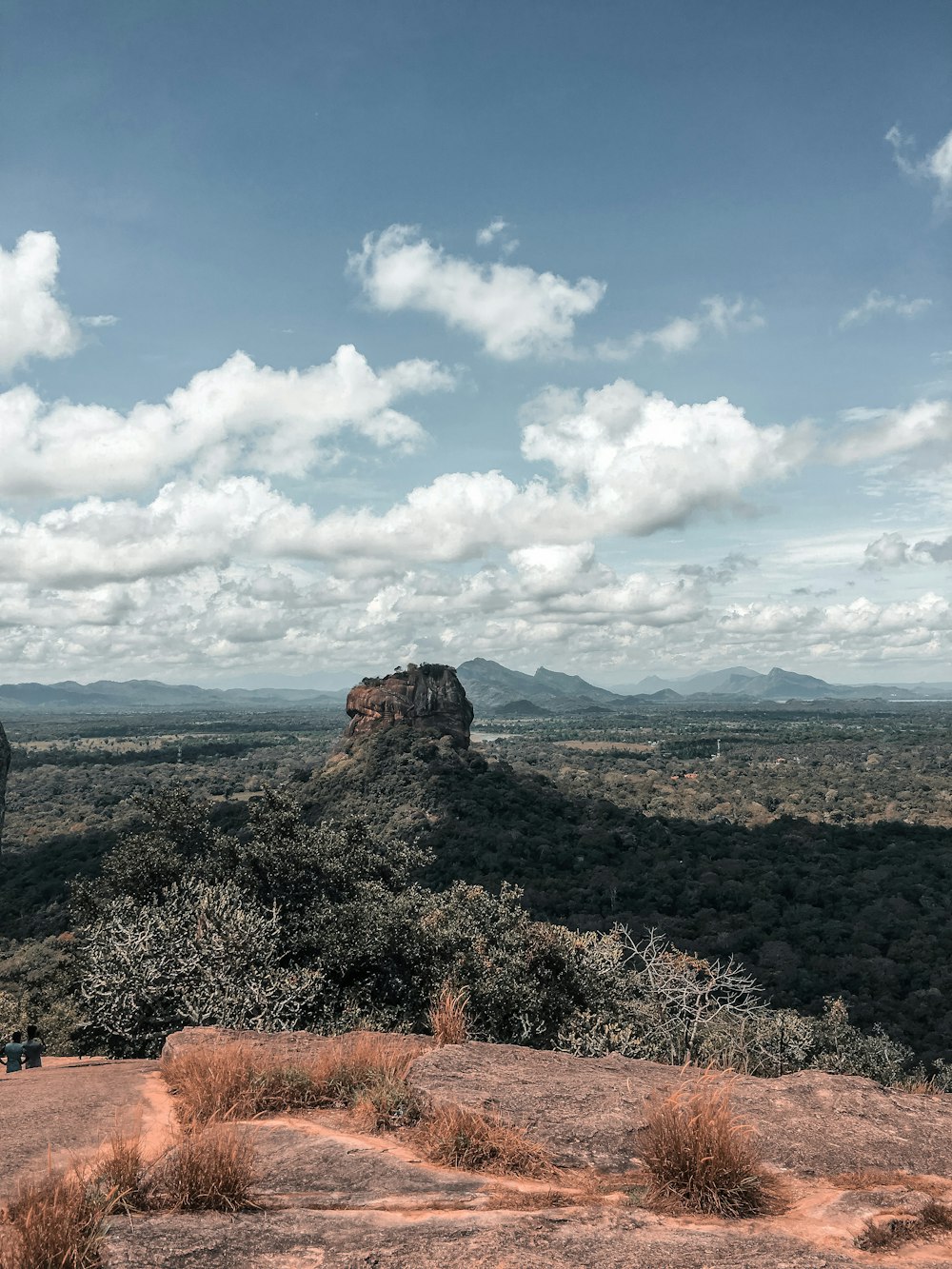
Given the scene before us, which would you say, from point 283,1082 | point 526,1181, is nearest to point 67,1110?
point 283,1082

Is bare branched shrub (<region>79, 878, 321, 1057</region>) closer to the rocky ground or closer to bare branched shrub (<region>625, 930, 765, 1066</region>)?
the rocky ground

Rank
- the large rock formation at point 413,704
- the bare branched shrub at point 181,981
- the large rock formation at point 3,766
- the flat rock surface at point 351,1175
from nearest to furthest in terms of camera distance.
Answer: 1. the flat rock surface at point 351,1175
2. the bare branched shrub at point 181,981
3. the large rock formation at point 3,766
4. the large rock formation at point 413,704

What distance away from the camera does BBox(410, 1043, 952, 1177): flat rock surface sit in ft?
22.8

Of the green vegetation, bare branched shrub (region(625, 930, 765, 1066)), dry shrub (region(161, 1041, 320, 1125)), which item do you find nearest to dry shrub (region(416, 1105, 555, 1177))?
dry shrub (region(161, 1041, 320, 1125))

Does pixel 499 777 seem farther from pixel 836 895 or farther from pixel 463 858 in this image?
pixel 836 895

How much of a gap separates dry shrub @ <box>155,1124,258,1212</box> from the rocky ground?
19cm

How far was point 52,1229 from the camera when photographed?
4738mm

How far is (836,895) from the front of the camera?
51625 mm

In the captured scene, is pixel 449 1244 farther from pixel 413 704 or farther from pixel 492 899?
pixel 413 704

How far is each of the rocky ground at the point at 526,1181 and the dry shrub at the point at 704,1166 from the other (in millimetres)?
204

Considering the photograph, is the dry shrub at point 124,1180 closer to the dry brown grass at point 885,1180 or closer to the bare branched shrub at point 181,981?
the dry brown grass at point 885,1180

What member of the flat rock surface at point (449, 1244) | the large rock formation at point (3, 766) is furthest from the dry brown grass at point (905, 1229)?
the large rock formation at point (3, 766)

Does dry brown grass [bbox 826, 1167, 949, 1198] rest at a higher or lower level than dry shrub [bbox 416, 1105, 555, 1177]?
lower

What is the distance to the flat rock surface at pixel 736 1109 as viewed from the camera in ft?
22.8
